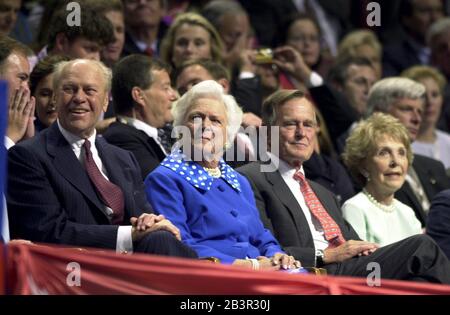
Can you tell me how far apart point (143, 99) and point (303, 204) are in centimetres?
111

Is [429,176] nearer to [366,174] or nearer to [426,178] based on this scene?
[426,178]

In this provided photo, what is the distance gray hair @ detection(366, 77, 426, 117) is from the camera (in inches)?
316

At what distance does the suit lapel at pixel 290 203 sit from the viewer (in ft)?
20.2

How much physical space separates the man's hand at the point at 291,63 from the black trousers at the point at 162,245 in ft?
11.3

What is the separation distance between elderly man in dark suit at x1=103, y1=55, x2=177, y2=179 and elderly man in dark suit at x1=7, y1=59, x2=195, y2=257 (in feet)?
1.69

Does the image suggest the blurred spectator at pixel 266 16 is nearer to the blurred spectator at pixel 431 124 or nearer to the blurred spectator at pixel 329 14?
the blurred spectator at pixel 329 14

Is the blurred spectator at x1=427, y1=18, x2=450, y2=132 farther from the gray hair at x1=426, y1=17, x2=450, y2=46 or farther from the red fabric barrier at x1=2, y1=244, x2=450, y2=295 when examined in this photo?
Answer: the red fabric barrier at x1=2, y1=244, x2=450, y2=295

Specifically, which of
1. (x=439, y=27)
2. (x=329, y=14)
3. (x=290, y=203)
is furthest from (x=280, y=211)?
(x=329, y=14)

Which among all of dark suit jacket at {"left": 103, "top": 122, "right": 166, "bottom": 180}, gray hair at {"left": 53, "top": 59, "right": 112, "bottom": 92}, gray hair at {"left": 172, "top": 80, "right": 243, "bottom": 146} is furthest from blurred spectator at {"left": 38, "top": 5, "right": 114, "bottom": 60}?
gray hair at {"left": 172, "top": 80, "right": 243, "bottom": 146}

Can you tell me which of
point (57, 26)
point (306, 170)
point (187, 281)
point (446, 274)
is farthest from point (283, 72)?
point (187, 281)

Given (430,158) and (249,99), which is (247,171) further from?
(430,158)

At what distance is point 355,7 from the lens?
10.9m

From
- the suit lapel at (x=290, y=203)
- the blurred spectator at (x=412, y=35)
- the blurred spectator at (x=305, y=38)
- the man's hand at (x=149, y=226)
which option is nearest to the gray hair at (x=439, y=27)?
the blurred spectator at (x=412, y=35)

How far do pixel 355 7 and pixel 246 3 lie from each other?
3.93 feet
